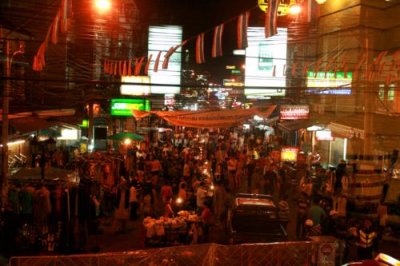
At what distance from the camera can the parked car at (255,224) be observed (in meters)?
11.4

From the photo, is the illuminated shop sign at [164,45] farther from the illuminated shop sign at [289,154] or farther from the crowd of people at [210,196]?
the illuminated shop sign at [289,154]

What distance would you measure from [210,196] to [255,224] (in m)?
4.70

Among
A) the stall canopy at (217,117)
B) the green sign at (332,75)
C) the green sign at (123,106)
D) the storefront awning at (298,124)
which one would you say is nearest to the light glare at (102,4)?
the stall canopy at (217,117)

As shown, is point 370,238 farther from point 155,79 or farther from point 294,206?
point 155,79

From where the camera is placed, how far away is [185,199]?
1555 cm

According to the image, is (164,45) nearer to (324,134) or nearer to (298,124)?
(298,124)

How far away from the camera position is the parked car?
11.4m

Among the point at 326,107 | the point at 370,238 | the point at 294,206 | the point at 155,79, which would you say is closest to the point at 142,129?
the point at 155,79

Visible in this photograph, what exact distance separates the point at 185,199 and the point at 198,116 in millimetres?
3041

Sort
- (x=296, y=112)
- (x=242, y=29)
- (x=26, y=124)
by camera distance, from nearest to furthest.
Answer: (x=242, y=29)
(x=26, y=124)
(x=296, y=112)

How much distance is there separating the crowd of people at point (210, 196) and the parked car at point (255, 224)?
107cm

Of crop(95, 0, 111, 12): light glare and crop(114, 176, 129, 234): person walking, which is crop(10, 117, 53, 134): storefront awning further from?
crop(95, 0, 111, 12): light glare

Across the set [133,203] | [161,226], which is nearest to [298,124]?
[133,203]

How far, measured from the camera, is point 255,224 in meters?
11.8
